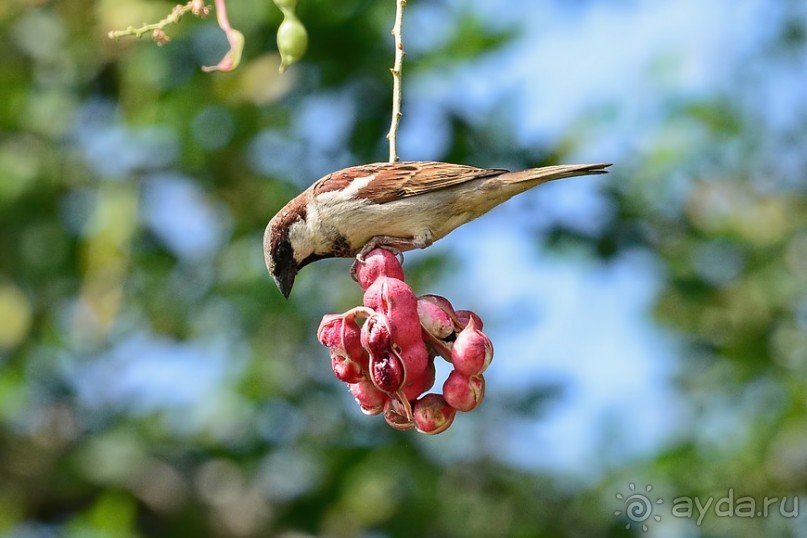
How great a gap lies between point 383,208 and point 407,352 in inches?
43.6

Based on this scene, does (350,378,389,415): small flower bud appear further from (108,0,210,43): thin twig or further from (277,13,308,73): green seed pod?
(108,0,210,43): thin twig

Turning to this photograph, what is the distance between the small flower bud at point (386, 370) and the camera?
8.64 feet

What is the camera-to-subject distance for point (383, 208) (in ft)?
12.2

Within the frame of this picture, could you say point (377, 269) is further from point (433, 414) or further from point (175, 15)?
point (175, 15)

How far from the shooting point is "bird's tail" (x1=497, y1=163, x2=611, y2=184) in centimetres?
346

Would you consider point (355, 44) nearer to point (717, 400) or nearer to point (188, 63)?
point (188, 63)

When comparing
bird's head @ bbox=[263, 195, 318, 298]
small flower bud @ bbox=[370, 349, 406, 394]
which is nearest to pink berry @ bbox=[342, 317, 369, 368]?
small flower bud @ bbox=[370, 349, 406, 394]

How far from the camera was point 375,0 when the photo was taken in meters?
5.86

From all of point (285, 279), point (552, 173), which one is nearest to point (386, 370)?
point (552, 173)

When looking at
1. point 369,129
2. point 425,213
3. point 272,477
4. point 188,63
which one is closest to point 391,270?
point 425,213

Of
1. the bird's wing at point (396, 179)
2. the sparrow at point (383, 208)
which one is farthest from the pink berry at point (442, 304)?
the bird's wing at point (396, 179)

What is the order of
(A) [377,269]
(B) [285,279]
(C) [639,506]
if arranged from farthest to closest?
(C) [639,506] → (B) [285,279] → (A) [377,269]

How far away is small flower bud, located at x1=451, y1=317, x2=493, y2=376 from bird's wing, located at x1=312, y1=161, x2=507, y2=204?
3.71 ft

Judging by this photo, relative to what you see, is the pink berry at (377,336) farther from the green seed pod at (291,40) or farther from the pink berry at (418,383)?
the green seed pod at (291,40)
